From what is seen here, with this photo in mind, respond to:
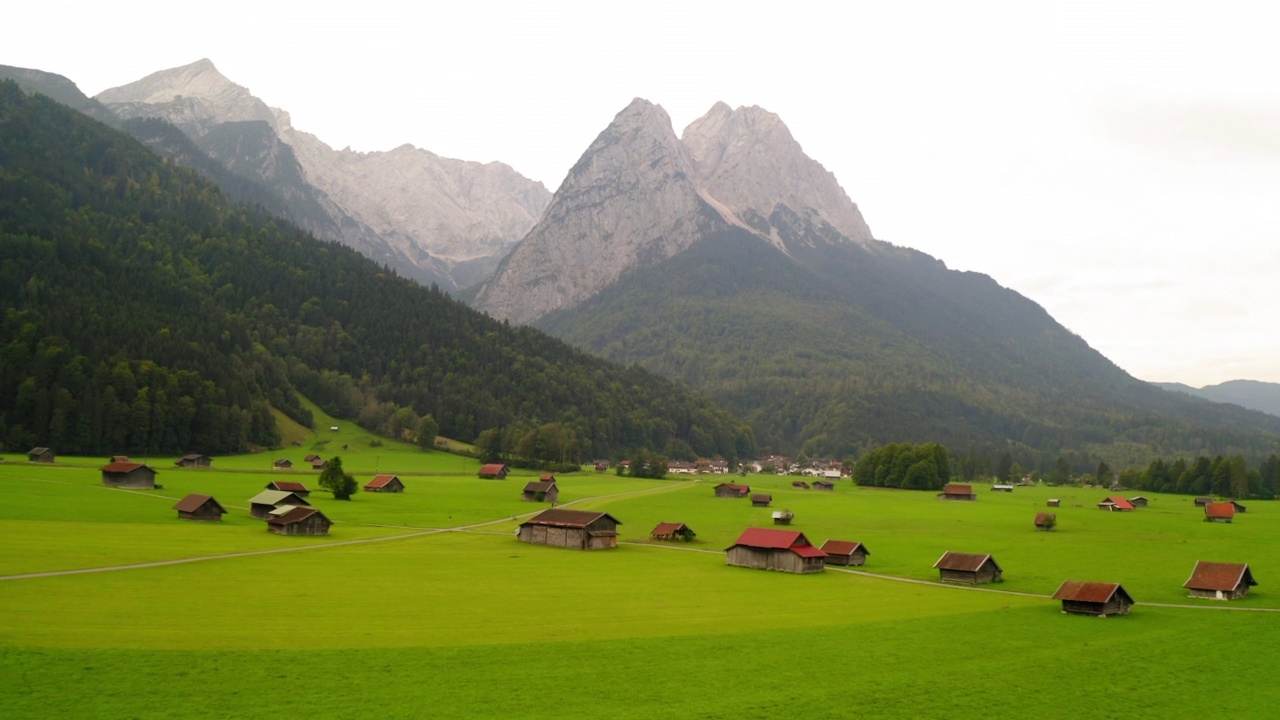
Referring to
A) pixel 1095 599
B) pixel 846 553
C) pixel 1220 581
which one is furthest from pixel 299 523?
pixel 1220 581

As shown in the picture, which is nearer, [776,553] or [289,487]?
[776,553]

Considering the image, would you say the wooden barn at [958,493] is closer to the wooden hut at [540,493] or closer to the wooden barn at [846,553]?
the wooden hut at [540,493]

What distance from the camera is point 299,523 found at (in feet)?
233

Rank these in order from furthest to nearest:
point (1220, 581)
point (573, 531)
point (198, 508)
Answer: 1. point (573, 531)
2. point (198, 508)
3. point (1220, 581)

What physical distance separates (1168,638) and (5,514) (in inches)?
2934

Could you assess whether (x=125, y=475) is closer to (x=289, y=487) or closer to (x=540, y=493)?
(x=289, y=487)

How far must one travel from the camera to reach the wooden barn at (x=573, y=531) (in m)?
77.2

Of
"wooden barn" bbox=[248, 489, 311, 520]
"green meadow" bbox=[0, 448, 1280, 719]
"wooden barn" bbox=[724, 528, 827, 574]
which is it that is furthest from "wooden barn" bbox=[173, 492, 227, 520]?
"wooden barn" bbox=[724, 528, 827, 574]

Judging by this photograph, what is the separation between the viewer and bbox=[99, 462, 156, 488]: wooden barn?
3541 inches

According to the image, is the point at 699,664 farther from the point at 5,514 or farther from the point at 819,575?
the point at 5,514

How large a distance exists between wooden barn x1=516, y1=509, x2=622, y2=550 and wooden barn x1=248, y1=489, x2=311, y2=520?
20401 mm

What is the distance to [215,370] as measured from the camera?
14662 centimetres

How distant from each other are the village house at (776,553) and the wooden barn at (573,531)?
11637 millimetres

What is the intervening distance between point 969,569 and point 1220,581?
15.3 meters
